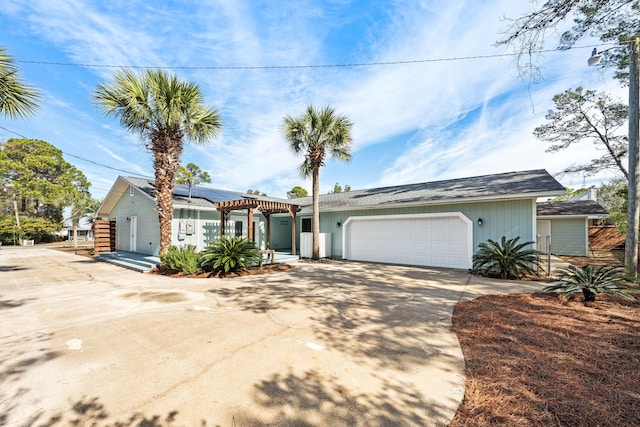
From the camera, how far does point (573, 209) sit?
49.1 ft

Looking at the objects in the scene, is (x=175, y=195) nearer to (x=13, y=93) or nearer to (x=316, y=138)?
(x=13, y=93)

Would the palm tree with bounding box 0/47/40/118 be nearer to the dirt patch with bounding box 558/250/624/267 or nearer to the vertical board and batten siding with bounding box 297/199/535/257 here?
the vertical board and batten siding with bounding box 297/199/535/257

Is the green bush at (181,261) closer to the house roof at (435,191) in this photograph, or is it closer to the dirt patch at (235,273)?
the dirt patch at (235,273)

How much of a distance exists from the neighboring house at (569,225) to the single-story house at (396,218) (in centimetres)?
720

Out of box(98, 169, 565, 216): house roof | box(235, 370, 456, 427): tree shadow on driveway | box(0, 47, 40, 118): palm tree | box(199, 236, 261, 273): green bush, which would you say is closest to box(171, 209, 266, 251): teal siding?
box(98, 169, 565, 216): house roof

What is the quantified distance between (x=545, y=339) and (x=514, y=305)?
171 centimetres

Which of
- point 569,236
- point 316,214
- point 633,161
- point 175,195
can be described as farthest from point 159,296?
point 569,236

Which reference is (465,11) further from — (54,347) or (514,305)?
(54,347)

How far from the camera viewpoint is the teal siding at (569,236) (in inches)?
568

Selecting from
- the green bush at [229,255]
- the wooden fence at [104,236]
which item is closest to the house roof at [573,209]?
the green bush at [229,255]

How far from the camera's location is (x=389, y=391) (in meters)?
2.33

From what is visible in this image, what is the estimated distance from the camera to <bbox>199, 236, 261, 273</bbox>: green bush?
321 inches

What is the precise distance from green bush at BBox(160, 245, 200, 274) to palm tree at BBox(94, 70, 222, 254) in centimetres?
58

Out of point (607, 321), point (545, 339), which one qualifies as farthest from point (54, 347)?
point (607, 321)
